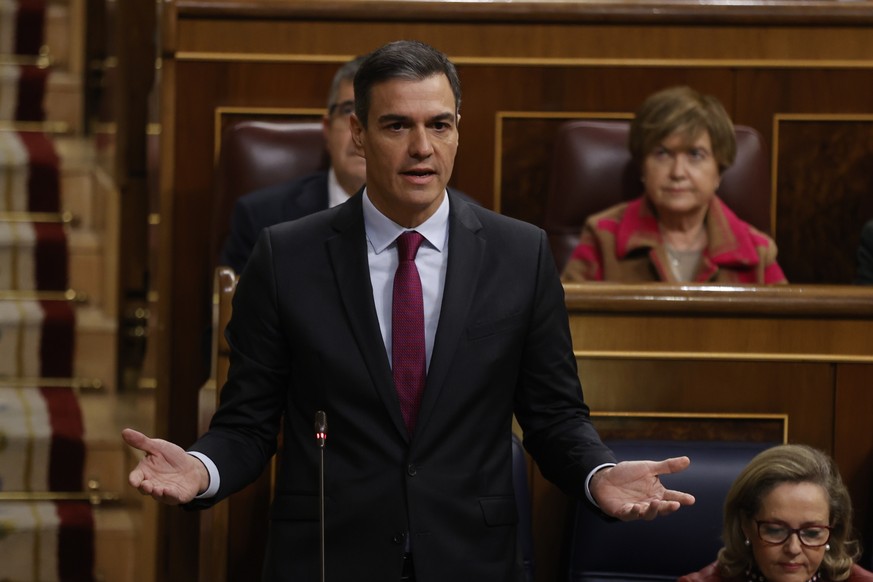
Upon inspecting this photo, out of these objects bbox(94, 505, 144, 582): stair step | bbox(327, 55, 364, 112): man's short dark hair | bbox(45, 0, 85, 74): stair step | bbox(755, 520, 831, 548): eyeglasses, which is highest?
bbox(45, 0, 85, 74): stair step

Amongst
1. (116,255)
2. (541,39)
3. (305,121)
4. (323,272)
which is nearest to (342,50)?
(305,121)

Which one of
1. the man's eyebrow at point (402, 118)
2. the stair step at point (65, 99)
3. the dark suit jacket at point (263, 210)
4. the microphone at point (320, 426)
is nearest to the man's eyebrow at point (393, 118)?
the man's eyebrow at point (402, 118)

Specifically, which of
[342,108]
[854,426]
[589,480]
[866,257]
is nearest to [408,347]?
[589,480]

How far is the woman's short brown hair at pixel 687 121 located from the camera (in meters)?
1.51

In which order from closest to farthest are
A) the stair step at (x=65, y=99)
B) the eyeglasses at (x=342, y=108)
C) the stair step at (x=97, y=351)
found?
the eyeglasses at (x=342, y=108), the stair step at (x=97, y=351), the stair step at (x=65, y=99)

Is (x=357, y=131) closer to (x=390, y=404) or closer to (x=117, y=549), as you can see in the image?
(x=390, y=404)

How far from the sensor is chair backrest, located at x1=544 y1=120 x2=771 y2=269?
5.28 ft

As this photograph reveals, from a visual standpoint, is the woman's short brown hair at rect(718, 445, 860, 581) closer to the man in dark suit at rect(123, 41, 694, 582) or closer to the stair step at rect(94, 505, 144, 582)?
the man in dark suit at rect(123, 41, 694, 582)

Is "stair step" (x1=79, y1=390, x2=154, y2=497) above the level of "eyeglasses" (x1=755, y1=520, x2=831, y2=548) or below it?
below

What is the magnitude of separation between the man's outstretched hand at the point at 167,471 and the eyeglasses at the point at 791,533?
41 centimetres

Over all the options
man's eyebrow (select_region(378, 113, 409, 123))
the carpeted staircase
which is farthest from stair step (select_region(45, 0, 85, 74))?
man's eyebrow (select_region(378, 113, 409, 123))

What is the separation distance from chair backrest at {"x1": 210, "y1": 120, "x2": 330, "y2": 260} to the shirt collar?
0.72 m

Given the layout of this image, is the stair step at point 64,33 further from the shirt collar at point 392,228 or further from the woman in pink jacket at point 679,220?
the shirt collar at point 392,228

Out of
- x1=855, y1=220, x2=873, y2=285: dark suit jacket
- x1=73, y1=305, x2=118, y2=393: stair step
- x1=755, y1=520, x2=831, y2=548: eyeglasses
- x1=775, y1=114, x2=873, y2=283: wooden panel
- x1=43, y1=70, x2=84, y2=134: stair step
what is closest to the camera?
x1=755, y1=520, x2=831, y2=548: eyeglasses
